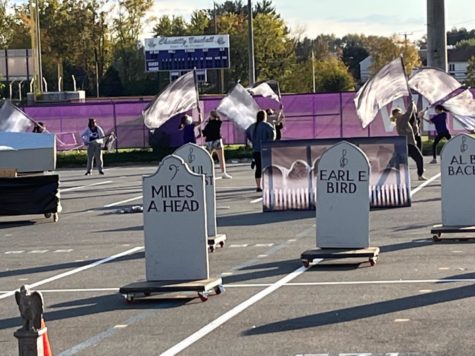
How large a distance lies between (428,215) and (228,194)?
6.56m

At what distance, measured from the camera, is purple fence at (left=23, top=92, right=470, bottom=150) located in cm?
4034

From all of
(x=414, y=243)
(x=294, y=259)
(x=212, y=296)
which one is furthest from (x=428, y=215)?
(x=212, y=296)

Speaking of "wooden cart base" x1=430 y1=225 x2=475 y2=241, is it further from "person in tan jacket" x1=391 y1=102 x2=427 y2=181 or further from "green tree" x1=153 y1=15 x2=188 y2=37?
"green tree" x1=153 y1=15 x2=188 y2=37

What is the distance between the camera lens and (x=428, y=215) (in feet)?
57.7

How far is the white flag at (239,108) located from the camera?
1134 inches

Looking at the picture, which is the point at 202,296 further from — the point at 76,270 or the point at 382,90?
the point at 382,90

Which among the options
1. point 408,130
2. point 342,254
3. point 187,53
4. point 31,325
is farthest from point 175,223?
point 187,53

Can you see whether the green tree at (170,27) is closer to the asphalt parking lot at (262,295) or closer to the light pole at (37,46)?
the light pole at (37,46)

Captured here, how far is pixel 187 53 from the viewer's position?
67.0 m

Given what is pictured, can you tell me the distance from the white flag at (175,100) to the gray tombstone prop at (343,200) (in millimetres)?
14820

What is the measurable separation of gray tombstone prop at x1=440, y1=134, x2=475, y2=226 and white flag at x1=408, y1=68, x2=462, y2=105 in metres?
10.2

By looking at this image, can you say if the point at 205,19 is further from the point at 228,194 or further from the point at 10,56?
the point at 228,194

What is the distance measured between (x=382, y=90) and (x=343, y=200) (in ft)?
34.4

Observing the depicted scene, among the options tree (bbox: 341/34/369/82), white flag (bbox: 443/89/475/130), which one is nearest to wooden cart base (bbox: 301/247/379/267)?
white flag (bbox: 443/89/475/130)
